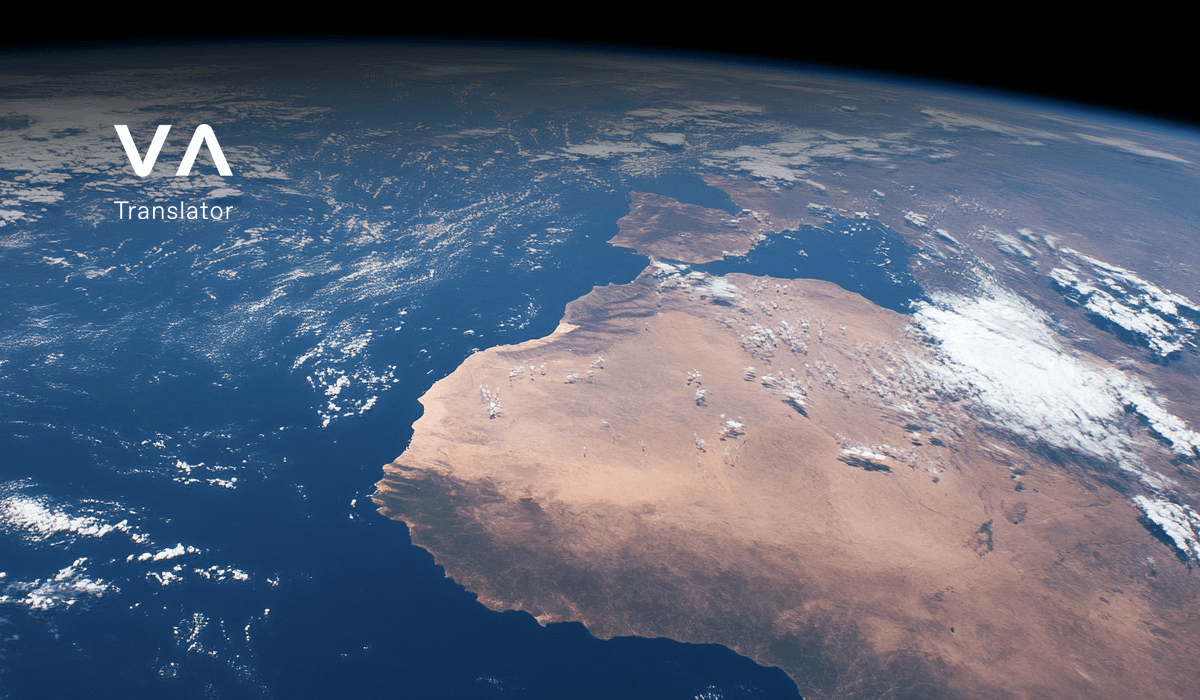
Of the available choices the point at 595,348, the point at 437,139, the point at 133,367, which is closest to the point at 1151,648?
the point at 595,348

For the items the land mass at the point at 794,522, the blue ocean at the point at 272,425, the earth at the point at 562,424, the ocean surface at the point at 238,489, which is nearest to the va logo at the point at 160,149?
the earth at the point at 562,424

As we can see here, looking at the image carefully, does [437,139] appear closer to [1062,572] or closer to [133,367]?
[133,367]

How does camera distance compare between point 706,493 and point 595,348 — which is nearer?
point 706,493

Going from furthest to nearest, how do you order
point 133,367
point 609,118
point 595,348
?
1. point 609,118
2. point 595,348
3. point 133,367

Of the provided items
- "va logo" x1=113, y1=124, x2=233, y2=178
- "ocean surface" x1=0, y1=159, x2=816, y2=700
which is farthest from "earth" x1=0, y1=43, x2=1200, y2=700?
"va logo" x1=113, y1=124, x2=233, y2=178

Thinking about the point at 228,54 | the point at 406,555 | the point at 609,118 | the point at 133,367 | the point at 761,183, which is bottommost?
the point at 406,555

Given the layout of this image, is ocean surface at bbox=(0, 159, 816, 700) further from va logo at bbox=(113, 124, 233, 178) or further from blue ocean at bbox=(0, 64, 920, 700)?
va logo at bbox=(113, 124, 233, 178)

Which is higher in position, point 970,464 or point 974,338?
point 974,338
